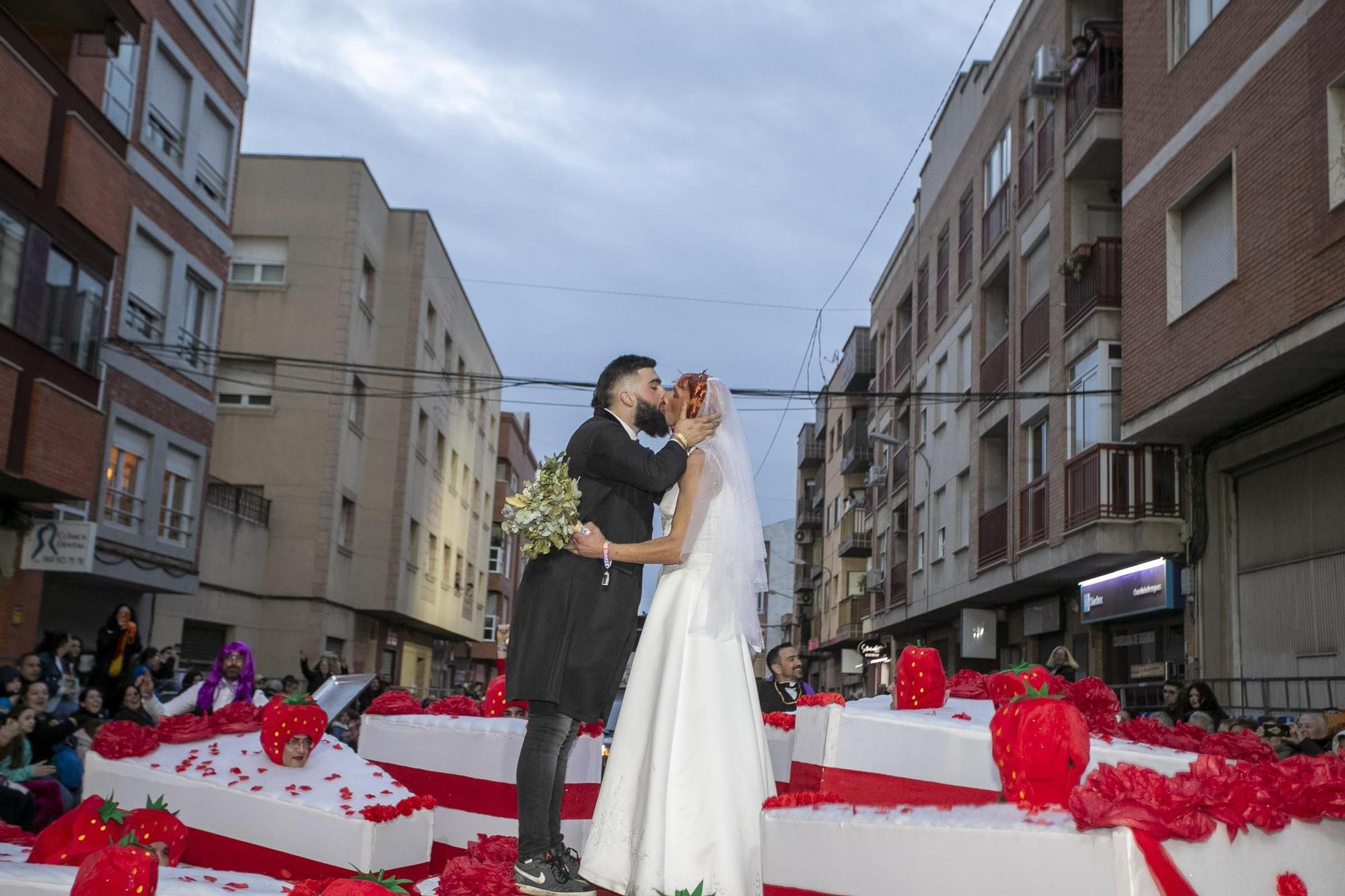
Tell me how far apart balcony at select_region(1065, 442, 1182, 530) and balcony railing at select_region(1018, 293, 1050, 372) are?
13.9ft

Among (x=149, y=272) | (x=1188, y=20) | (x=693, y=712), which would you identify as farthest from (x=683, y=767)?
(x=149, y=272)

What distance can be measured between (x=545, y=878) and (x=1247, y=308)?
39.2 feet

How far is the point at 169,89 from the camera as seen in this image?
22469mm

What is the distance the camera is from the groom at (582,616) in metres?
5.16

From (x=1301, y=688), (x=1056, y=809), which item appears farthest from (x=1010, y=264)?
(x=1056, y=809)

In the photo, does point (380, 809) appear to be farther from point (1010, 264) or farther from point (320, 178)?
point (320, 178)

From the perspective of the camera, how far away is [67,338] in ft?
57.2

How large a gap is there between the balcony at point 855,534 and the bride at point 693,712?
41.7m

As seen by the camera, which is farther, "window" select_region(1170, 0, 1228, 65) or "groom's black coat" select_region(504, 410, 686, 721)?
"window" select_region(1170, 0, 1228, 65)

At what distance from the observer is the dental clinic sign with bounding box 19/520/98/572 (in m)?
16.6

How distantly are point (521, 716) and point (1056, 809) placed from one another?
13.2 ft

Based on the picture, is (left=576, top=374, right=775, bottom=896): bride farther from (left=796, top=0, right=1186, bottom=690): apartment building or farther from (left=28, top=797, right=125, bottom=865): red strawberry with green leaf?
(left=796, top=0, right=1186, bottom=690): apartment building

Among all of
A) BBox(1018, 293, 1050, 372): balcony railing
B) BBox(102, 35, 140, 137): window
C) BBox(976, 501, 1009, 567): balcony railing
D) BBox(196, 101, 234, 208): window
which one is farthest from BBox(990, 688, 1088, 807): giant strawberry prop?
BBox(196, 101, 234, 208): window

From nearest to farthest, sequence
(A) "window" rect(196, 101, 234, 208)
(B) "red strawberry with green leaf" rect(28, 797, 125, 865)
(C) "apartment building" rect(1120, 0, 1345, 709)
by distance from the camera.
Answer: (B) "red strawberry with green leaf" rect(28, 797, 125, 865) → (C) "apartment building" rect(1120, 0, 1345, 709) → (A) "window" rect(196, 101, 234, 208)
